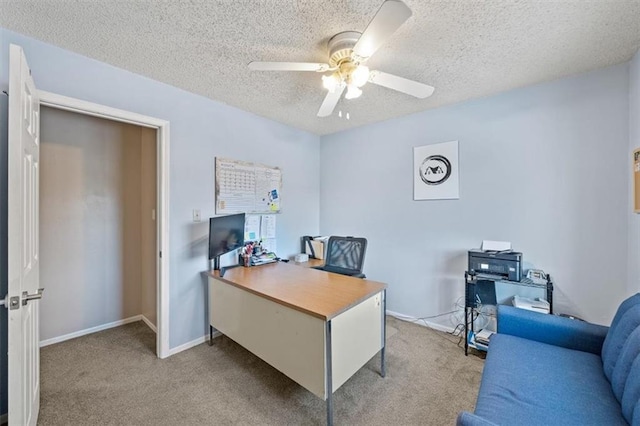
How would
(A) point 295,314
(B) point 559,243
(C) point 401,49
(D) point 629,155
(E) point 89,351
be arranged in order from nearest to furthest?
(A) point 295,314
(C) point 401,49
(D) point 629,155
(B) point 559,243
(E) point 89,351

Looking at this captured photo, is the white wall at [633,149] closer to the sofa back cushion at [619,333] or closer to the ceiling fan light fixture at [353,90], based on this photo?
the sofa back cushion at [619,333]

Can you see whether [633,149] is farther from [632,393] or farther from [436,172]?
[632,393]

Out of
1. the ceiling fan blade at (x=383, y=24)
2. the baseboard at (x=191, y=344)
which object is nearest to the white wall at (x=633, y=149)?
the ceiling fan blade at (x=383, y=24)

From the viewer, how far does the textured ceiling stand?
1.43m

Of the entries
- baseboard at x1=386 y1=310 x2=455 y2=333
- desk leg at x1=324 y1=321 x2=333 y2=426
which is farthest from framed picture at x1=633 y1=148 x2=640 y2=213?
desk leg at x1=324 y1=321 x2=333 y2=426

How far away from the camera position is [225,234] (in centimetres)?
243

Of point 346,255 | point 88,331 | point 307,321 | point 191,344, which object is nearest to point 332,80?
point 307,321

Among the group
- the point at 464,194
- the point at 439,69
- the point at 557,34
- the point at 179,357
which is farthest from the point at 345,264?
the point at 557,34

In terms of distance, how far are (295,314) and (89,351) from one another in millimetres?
2156

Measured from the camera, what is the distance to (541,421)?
106cm

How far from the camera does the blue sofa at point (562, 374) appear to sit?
41.9 inches

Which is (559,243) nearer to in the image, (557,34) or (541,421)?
(557,34)

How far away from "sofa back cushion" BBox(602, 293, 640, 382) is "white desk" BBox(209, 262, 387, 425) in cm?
118

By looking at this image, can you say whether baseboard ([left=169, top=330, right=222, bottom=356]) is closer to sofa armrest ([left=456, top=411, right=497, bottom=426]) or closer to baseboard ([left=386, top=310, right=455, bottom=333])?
Result: baseboard ([left=386, top=310, right=455, bottom=333])
